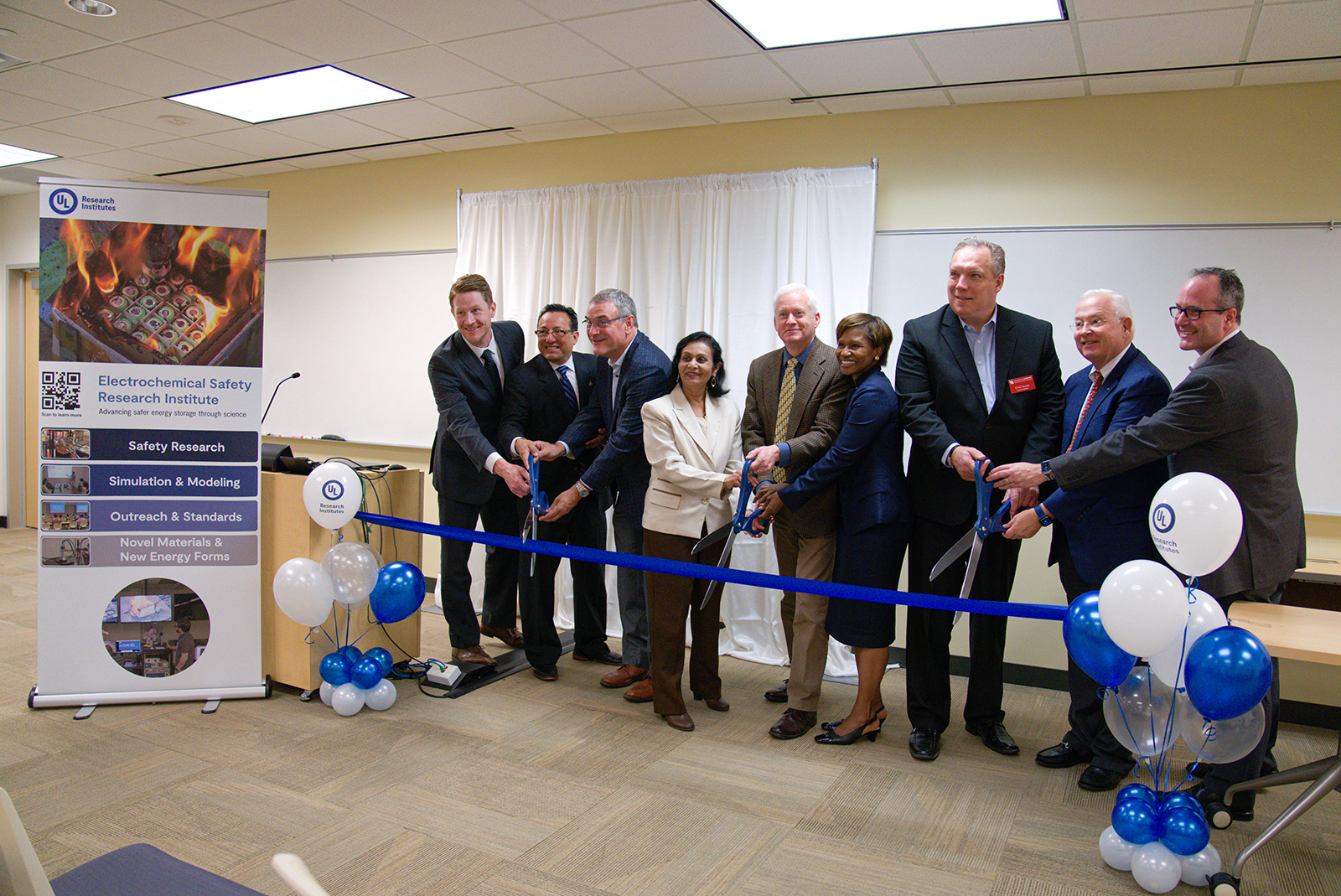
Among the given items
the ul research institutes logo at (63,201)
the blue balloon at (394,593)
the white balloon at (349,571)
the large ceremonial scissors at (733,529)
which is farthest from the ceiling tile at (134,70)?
the large ceremonial scissors at (733,529)

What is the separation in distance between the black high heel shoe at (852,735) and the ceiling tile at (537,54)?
3.15 m

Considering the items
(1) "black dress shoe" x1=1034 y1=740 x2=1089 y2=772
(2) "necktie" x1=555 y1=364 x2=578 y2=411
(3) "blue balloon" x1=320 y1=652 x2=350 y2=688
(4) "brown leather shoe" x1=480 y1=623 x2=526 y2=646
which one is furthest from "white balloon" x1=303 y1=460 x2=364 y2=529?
(1) "black dress shoe" x1=1034 y1=740 x2=1089 y2=772

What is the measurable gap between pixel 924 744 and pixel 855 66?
295 centimetres

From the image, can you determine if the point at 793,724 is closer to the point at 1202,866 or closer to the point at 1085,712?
the point at 1085,712

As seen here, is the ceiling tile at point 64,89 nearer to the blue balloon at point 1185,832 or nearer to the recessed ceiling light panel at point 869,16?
the recessed ceiling light panel at point 869,16

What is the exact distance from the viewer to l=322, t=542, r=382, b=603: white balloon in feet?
11.7

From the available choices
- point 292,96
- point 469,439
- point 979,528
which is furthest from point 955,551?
point 292,96

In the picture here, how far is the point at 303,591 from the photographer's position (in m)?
3.43

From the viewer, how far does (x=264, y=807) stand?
2.79 metres

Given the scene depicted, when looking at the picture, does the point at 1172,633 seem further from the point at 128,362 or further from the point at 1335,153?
the point at 128,362

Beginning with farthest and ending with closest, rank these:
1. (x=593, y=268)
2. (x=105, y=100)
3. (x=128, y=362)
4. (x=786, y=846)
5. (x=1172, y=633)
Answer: (x=593, y=268) → (x=105, y=100) → (x=128, y=362) → (x=786, y=846) → (x=1172, y=633)

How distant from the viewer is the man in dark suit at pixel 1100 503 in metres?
2.99

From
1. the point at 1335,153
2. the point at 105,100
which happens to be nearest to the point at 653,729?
the point at 1335,153

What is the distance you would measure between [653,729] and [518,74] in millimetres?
3187
